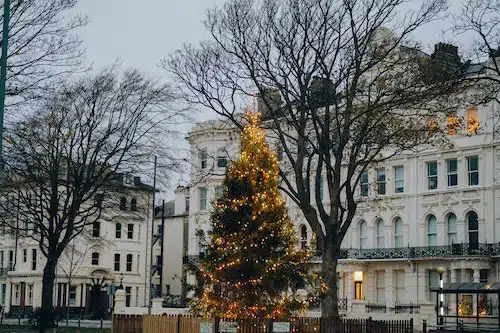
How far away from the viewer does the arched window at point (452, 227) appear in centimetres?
5938

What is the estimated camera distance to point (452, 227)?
59.8 m

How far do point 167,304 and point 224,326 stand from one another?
45.3 m

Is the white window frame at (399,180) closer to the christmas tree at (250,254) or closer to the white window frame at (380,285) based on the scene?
the white window frame at (380,285)

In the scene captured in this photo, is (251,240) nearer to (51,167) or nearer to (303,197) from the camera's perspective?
(303,197)

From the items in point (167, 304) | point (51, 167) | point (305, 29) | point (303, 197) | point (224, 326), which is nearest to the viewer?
point (224, 326)

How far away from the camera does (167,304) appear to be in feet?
245

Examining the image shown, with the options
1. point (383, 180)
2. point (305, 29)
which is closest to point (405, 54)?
point (305, 29)

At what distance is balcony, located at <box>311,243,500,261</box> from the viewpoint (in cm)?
5600

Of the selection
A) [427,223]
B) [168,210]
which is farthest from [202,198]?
[168,210]

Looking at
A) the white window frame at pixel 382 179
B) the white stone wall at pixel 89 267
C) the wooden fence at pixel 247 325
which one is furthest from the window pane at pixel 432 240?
the white stone wall at pixel 89 267

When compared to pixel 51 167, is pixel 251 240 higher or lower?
lower

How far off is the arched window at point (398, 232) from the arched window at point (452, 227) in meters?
4.35

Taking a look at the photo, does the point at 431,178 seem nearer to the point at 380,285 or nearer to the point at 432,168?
the point at 432,168

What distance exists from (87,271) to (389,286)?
126 ft
